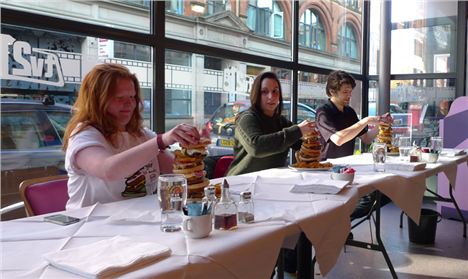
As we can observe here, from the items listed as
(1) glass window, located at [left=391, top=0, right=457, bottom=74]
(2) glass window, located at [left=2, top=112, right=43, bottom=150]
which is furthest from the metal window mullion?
(1) glass window, located at [left=391, top=0, right=457, bottom=74]

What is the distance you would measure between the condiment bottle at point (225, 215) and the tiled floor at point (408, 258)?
1780 mm

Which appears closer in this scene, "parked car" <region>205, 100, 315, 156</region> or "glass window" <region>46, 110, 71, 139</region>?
"glass window" <region>46, 110, 71, 139</region>

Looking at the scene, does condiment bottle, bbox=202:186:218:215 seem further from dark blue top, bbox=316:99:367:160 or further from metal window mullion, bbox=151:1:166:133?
dark blue top, bbox=316:99:367:160

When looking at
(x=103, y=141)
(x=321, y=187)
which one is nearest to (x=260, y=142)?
(x=321, y=187)

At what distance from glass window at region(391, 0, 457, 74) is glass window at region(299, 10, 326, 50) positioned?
110 centimetres

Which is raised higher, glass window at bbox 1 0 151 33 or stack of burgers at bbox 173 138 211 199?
glass window at bbox 1 0 151 33

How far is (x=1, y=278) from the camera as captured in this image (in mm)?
811

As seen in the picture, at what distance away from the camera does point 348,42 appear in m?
5.49

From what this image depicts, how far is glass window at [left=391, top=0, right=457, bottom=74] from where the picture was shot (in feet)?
16.4

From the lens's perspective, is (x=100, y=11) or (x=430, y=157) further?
(x=430, y=157)

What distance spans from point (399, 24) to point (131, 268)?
5325 millimetres

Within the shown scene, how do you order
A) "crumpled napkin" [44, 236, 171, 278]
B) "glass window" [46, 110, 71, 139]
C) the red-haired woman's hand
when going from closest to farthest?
"crumpled napkin" [44, 236, 171, 278], the red-haired woman's hand, "glass window" [46, 110, 71, 139]

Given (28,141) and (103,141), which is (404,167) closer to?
(103,141)

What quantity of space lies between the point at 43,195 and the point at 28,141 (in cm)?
89
